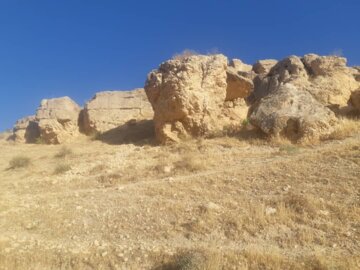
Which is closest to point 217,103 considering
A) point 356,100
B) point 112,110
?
point 356,100

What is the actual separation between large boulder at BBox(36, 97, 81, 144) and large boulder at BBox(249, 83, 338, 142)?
8.21 m

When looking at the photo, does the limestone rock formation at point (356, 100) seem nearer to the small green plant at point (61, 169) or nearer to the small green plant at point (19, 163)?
the small green plant at point (61, 169)

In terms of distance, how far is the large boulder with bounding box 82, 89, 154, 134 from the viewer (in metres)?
16.0

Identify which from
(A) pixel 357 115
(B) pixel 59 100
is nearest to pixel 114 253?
(A) pixel 357 115

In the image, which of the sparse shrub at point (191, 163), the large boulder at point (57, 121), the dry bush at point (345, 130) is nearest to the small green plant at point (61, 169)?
the sparse shrub at point (191, 163)

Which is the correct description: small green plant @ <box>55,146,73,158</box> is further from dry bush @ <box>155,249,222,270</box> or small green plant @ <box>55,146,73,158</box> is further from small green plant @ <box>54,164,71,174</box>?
dry bush @ <box>155,249,222,270</box>

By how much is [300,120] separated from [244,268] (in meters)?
6.55

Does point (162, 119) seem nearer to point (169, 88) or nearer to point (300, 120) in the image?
point (169, 88)

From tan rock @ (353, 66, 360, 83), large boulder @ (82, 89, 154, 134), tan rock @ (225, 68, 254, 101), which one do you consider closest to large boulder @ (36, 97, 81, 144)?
large boulder @ (82, 89, 154, 134)

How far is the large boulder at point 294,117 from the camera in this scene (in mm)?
10609

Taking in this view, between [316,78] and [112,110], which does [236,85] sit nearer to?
[316,78]

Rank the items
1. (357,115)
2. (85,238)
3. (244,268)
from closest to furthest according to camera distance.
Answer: (244,268) < (85,238) < (357,115)

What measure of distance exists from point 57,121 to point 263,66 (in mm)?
9562

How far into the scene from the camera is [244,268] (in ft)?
17.2
